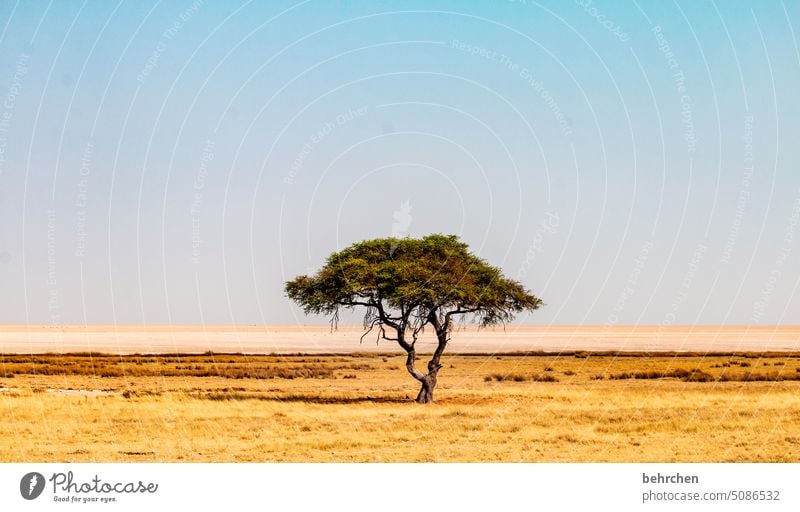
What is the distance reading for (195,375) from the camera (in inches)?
3007

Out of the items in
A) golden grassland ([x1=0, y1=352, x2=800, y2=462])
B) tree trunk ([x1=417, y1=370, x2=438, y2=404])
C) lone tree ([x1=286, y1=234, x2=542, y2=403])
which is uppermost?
lone tree ([x1=286, y1=234, x2=542, y2=403])

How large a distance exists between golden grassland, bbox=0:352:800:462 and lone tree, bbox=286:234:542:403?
4226 mm

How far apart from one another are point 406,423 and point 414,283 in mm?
11516

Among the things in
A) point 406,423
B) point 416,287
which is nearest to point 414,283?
point 416,287

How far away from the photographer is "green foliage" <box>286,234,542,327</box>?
46.3 m

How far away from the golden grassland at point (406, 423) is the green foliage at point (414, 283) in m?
5.00

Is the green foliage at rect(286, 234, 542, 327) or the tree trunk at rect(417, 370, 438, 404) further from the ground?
the green foliage at rect(286, 234, 542, 327)

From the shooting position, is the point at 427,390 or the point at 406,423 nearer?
the point at 406,423

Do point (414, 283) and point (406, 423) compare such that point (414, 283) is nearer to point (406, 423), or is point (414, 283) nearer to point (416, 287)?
point (416, 287)

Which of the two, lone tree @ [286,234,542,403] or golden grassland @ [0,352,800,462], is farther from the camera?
lone tree @ [286,234,542,403]

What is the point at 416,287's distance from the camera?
4544cm
